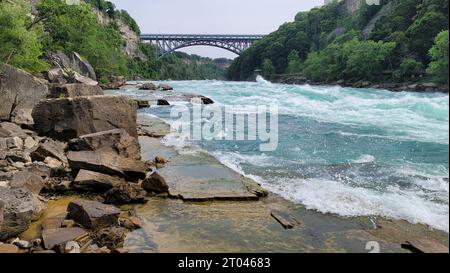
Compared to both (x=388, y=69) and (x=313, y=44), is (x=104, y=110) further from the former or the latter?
(x=313, y=44)

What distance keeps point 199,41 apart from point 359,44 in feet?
173

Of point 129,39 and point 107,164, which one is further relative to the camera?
point 129,39

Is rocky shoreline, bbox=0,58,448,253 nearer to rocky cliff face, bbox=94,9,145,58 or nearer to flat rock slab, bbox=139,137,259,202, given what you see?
flat rock slab, bbox=139,137,259,202

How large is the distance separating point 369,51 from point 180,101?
30.2 meters

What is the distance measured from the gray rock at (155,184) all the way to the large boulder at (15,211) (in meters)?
2.01

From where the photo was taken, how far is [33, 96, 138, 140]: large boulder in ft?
35.7

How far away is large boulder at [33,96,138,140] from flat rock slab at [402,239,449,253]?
821cm

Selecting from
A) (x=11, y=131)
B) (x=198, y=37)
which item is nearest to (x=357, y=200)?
(x=11, y=131)

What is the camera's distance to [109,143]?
9242mm

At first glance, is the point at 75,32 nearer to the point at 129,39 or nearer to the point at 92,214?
the point at 92,214

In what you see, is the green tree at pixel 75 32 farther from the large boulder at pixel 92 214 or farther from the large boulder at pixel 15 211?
the large boulder at pixel 92 214

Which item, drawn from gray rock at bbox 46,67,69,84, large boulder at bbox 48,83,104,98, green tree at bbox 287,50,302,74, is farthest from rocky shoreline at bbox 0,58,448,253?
green tree at bbox 287,50,302,74

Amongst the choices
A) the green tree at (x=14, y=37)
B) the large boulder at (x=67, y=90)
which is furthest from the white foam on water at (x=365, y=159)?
the green tree at (x=14, y=37)

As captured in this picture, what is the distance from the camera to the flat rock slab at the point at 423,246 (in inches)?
189
